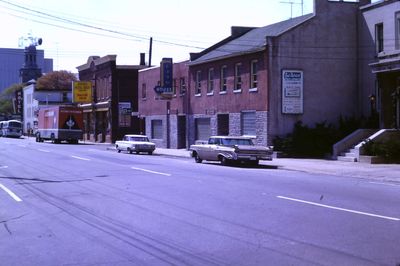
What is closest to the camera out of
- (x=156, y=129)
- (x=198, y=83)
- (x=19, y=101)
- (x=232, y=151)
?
(x=232, y=151)

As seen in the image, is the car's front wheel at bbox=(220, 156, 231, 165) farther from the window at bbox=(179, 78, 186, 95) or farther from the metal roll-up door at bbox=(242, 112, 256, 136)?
the window at bbox=(179, 78, 186, 95)

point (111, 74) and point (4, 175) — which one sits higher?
point (111, 74)

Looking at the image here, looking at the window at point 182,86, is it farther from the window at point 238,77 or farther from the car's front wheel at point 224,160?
the car's front wheel at point 224,160

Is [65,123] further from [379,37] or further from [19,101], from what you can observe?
[19,101]

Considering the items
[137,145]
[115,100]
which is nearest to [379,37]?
[137,145]

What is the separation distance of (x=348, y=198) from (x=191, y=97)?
97.7 ft

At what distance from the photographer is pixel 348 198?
14.1m

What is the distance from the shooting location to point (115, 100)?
61.2 meters

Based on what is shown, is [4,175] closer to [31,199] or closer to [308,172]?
[31,199]

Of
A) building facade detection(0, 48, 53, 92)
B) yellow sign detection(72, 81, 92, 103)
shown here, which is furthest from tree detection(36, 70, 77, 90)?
yellow sign detection(72, 81, 92, 103)

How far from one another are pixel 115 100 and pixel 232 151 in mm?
36901

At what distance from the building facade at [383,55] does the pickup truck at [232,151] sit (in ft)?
27.8

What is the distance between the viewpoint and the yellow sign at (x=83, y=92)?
222 ft

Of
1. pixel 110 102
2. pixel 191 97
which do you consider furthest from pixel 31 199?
pixel 110 102
